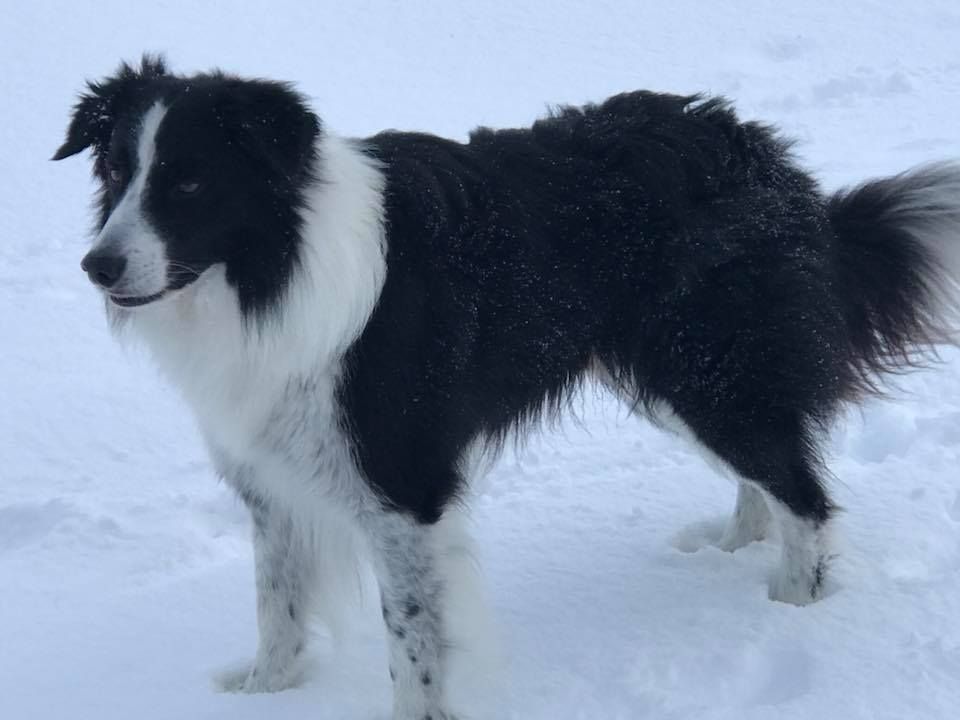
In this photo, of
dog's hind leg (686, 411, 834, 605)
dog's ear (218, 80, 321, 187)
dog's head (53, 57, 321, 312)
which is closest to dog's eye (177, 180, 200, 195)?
dog's head (53, 57, 321, 312)

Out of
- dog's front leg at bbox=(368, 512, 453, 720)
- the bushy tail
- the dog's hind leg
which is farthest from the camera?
the bushy tail

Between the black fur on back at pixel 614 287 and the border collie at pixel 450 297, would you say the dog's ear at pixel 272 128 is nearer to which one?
the border collie at pixel 450 297

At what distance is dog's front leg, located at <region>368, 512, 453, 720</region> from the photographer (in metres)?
3.12

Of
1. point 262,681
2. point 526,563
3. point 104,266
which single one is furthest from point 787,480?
point 104,266

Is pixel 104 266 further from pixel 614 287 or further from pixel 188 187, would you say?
pixel 614 287

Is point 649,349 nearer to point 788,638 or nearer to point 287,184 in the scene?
point 788,638

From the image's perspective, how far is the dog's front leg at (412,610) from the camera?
312 centimetres

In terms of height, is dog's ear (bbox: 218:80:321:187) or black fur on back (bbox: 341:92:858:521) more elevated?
dog's ear (bbox: 218:80:321:187)

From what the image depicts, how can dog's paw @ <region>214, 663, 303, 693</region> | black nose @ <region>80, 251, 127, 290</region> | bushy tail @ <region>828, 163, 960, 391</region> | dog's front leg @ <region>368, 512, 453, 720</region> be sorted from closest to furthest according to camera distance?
1. black nose @ <region>80, 251, 127, 290</region>
2. dog's front leg @ <region>368, 512, 453, 720</region>
3. dog's paw @ <region>214, 663, 303, 693</region>
4. bushy tail @ <region>828, 163, 960, 391</region>

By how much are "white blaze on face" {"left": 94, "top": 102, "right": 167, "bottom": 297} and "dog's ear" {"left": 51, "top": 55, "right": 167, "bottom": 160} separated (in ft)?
0.90

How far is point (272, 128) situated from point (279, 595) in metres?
1.47

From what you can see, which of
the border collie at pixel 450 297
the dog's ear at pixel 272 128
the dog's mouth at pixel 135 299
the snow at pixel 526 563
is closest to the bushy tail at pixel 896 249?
the border collie at pixel 450 297

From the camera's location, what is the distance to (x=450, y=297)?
127 inches

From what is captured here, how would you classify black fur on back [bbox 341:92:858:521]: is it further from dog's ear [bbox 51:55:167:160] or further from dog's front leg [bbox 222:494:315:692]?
dog's ear [bbox 51:55:167:160]
